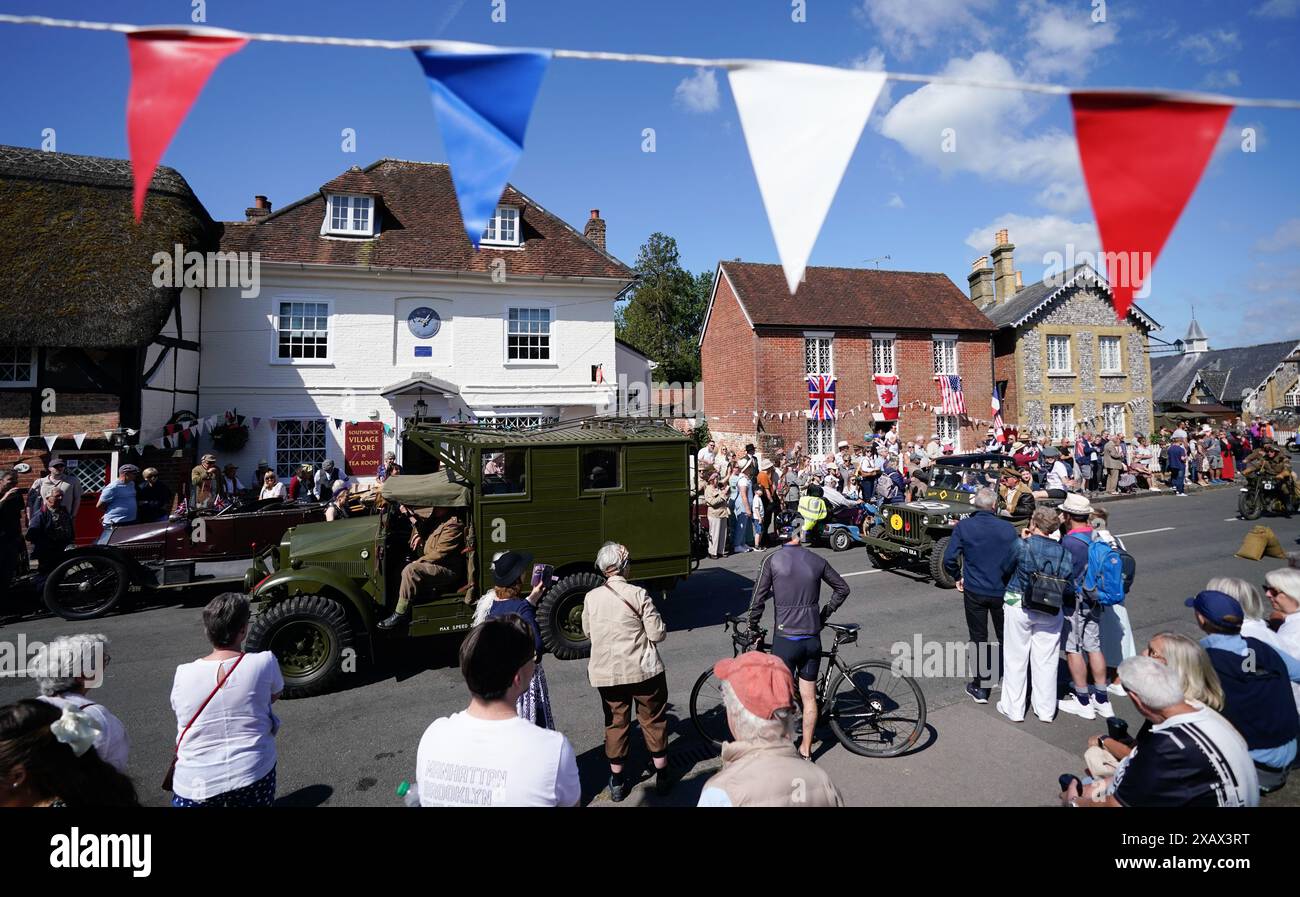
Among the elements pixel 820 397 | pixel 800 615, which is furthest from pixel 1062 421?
pixel 800 615

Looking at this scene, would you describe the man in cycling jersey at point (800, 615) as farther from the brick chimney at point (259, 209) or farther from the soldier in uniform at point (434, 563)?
the brick chimney at point (259, 209)

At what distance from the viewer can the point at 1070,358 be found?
29.0 m

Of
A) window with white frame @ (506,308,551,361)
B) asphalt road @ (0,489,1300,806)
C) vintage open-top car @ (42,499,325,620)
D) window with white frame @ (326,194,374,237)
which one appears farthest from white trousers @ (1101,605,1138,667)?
window with white frame @ (326,194,374,237)

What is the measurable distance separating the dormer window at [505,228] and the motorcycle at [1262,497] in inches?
818

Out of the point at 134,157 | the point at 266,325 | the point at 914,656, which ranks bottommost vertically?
the point at 914,656

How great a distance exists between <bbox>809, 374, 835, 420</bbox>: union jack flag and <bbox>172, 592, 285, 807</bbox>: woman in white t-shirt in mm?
23125

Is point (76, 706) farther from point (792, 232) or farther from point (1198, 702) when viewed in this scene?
point (1198, 702)

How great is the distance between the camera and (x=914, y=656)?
6672 mm

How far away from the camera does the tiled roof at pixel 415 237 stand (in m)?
→ 17.1

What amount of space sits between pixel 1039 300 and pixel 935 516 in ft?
79.3

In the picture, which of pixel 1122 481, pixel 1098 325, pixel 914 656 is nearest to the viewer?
pixel 914 656

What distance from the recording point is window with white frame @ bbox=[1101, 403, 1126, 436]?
2941 centimetres

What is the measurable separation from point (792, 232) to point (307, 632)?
601cm
